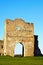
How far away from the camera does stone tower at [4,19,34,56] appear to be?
52.2 meters

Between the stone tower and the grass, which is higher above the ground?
the stone tower

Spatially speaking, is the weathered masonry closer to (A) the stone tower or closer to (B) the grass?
(A) the stone tower

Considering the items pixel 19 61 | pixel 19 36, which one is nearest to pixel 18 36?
pixel 19 36

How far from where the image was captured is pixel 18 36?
52.4 metres

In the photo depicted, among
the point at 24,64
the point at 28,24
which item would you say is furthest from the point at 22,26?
the point at 24,64

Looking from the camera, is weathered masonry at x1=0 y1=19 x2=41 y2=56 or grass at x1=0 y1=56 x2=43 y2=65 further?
weathered masonry at x1=0 y1=19 x2=41 y2=56

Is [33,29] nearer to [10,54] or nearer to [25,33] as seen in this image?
[25,33]

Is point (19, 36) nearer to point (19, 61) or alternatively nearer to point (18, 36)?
point (18, 36)

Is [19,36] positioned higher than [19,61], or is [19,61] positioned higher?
[19,36]

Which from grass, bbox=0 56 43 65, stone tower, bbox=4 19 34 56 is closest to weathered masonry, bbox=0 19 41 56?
stone tower, bbox=4 19 34 56

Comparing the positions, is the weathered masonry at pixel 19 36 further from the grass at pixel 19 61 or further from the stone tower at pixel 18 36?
the grass at pixel 19 61

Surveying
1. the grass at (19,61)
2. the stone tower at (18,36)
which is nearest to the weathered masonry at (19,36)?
the stone tower at (18,36)

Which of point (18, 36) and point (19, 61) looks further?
point (18, 36)

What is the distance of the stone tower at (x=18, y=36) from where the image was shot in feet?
171
